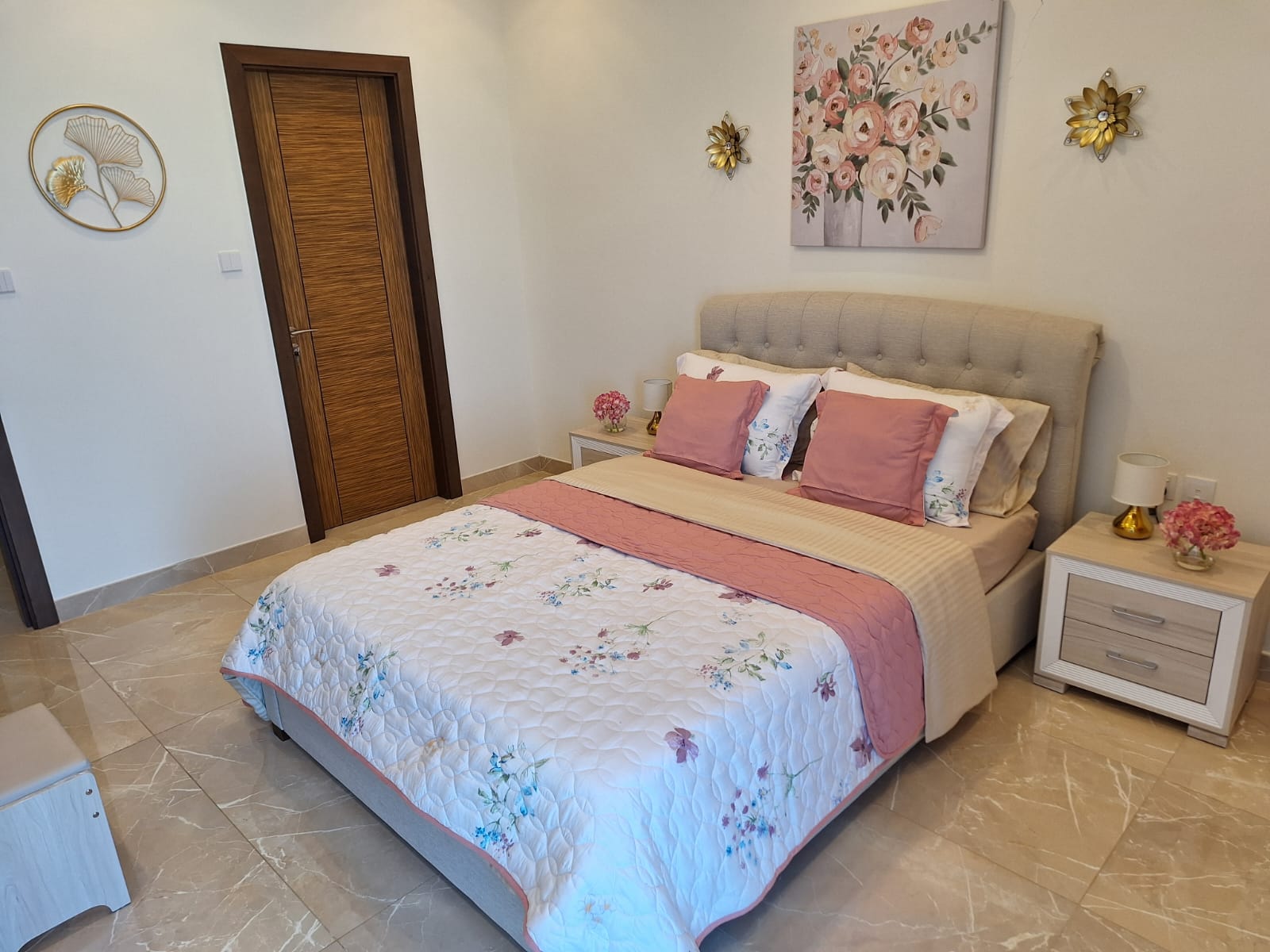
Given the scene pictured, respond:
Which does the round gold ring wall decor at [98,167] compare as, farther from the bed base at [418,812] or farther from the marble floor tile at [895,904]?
the marble floor tile at [895,904]

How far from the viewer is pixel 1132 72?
8.42 ft

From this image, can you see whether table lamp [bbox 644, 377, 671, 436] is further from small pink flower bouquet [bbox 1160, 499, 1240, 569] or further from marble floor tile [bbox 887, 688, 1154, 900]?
small pink flower bouquet [bbox 1160, 499, 1240, 569]

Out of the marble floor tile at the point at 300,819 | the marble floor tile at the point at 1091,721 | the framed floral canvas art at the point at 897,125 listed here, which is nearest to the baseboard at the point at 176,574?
the marble floor tile at the point at 300,819

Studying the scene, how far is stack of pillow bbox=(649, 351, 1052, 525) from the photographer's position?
2.70 meters

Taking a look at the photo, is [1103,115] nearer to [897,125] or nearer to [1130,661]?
[897,125]

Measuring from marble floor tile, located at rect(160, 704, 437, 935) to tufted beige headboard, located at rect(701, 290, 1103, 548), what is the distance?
2.23m

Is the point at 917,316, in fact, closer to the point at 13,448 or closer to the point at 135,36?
the point at 135,36

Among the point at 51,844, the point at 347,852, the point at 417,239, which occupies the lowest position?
the point at 347,852

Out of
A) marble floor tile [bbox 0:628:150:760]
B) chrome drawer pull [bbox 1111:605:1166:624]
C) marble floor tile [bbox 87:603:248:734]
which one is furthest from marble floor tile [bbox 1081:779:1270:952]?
marble floor tile [bbox 0:628:150:760]

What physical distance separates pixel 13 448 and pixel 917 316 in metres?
3.37

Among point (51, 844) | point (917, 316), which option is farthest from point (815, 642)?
point (51, 844)

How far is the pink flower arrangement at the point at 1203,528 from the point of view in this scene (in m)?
2.33

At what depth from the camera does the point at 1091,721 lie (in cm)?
254

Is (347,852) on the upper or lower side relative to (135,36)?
lower
